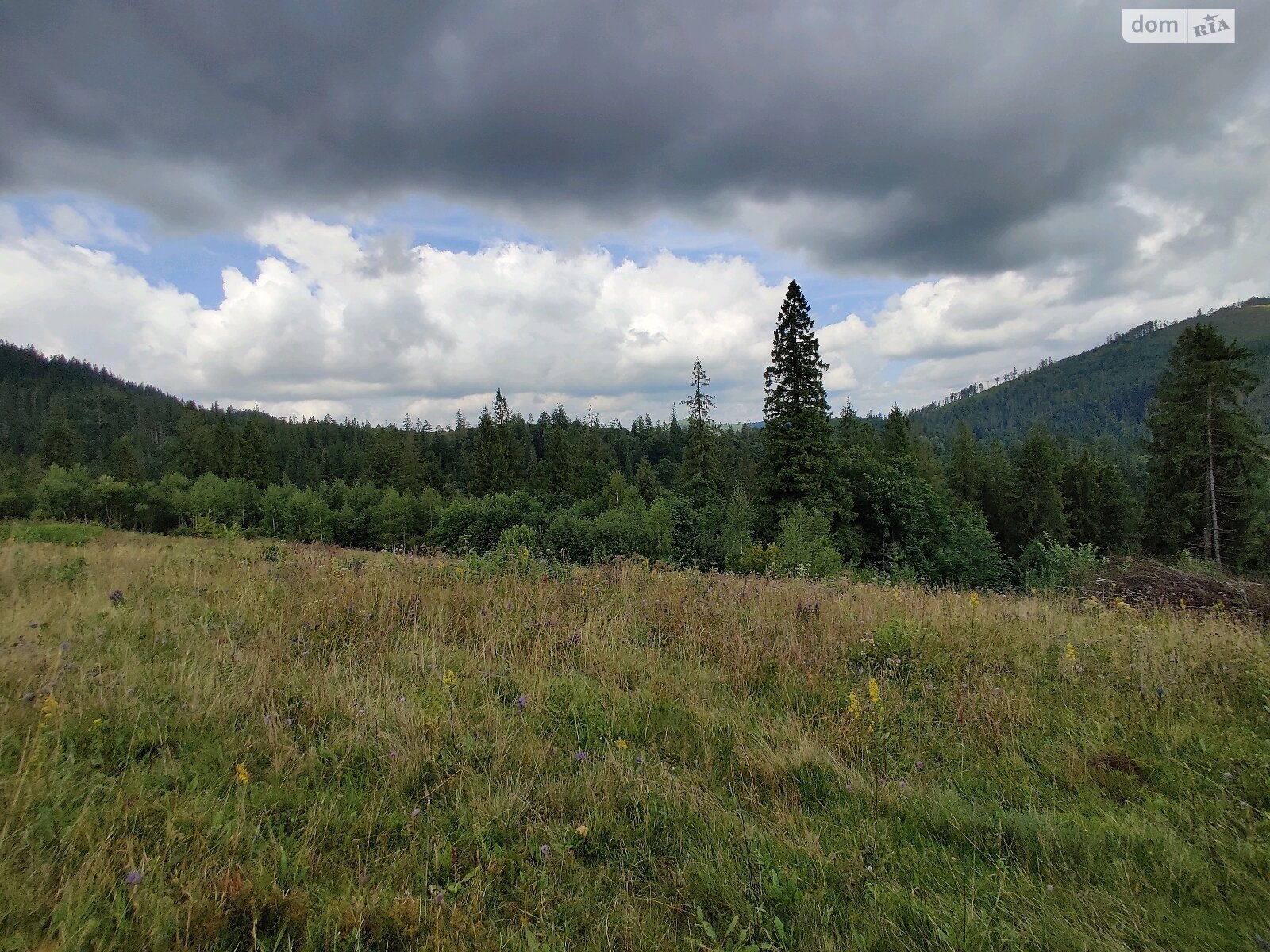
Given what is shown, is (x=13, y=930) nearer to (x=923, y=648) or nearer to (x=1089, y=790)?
(x=1089, y=790)

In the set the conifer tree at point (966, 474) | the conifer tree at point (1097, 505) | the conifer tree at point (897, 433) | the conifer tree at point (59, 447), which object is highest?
the conifer tree at point (59, 447)

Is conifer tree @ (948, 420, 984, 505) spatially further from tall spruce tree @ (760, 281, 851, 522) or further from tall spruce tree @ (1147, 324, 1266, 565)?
tall spruce tree @ (760, 281, 851, 522)

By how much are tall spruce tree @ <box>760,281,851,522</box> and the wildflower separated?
26.3 metres

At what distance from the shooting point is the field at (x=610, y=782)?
6.36 feet

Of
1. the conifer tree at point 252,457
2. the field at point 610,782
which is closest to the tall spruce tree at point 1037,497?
the field at point 610,782

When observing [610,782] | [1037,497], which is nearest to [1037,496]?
[1037,497]

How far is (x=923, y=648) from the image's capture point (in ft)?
15.1

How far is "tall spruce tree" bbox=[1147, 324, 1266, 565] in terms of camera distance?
27.7 meters

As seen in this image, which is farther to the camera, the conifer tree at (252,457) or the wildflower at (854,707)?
the conifer tree at (252,457)

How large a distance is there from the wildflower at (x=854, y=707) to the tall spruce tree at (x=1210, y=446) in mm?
35610

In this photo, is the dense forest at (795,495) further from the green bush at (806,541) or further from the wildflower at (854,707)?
the wildflower at (854,707)

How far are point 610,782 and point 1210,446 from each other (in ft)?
129

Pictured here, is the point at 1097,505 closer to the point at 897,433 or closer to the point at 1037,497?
the point at 1037,497

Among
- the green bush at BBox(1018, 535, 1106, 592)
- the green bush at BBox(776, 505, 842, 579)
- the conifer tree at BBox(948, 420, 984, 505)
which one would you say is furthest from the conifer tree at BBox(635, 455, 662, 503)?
the green bush at BBox(1018, 535, 1106, 592)
